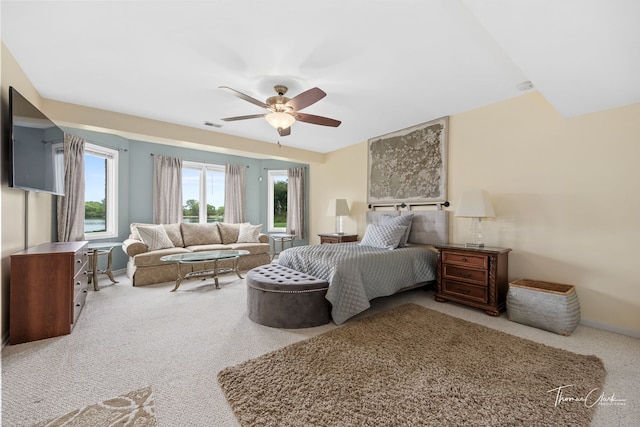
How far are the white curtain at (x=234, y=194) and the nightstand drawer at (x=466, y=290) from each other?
4.71m

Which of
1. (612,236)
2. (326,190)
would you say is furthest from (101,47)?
(612,236)

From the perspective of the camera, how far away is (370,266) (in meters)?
3.06

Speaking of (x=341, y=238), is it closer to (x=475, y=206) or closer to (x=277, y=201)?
(x=475, y=206)

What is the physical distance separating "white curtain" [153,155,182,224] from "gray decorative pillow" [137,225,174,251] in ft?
2.30

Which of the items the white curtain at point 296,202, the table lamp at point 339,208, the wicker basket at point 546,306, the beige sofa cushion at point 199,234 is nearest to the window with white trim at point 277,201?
the white curtain at point 296,202

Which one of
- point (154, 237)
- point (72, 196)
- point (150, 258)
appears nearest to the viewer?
point (72, 196)

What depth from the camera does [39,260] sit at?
92.9 inches

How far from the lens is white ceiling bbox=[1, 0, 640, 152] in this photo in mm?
1746

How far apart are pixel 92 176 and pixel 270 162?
352cm

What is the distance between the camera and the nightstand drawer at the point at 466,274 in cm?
306

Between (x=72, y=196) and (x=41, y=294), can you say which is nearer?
(x=41, y=294)

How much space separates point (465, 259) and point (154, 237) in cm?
478

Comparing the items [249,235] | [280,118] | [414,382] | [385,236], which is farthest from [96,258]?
[414,382]

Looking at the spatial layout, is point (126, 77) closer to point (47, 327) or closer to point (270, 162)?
point (47, 327)
